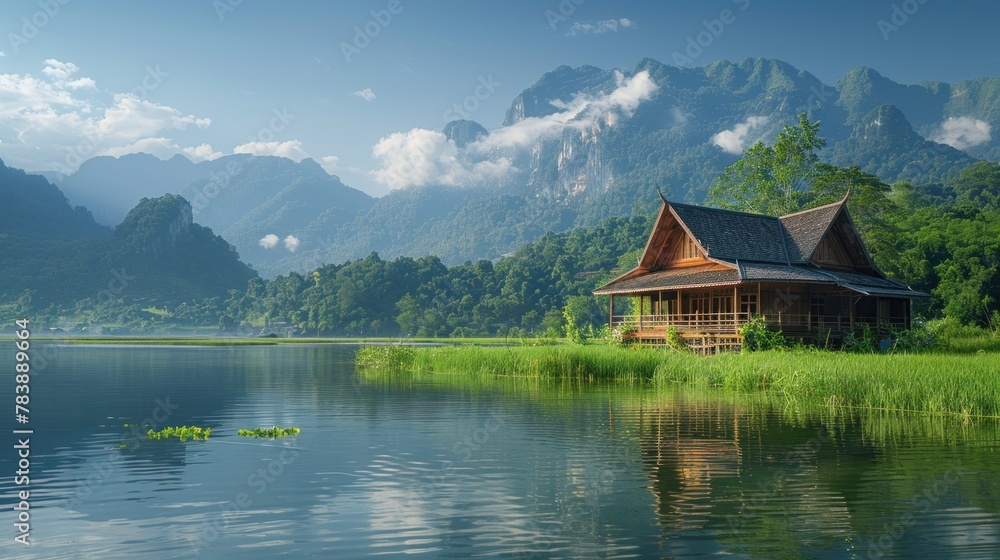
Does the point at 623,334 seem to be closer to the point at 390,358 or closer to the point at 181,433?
the point at 390,358

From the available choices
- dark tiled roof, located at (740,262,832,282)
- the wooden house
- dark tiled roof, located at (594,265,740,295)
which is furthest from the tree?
dark tiled roof, located at (740,262,832,282)

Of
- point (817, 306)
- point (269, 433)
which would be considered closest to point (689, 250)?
point (817, 306)

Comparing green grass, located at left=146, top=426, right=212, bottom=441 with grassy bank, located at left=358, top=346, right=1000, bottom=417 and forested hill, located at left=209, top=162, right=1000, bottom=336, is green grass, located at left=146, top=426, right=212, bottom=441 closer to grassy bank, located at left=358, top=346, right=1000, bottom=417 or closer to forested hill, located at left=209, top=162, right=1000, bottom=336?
grassy bank, located at left=358, top=346, right=1000, bottom=417

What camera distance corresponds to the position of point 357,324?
119562 millimetres

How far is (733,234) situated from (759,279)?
695 centimetres

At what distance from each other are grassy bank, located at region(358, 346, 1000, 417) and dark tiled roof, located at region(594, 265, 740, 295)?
17.9 ft

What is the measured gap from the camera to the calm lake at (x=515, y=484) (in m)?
8.94

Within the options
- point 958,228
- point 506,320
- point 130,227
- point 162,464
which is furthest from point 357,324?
point 162,464

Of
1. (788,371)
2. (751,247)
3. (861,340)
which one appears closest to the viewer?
(788,371)

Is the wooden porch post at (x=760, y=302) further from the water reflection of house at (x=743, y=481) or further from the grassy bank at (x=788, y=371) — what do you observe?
the water reflection of house at (x=743, y=481)

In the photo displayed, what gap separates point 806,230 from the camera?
4088 centimetres

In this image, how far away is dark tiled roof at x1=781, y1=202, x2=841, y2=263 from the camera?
3944 centimetres

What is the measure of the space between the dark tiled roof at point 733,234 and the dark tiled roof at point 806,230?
1.91ft

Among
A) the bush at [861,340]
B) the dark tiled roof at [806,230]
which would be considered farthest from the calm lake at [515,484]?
the dark tiled roof at [806,230]
